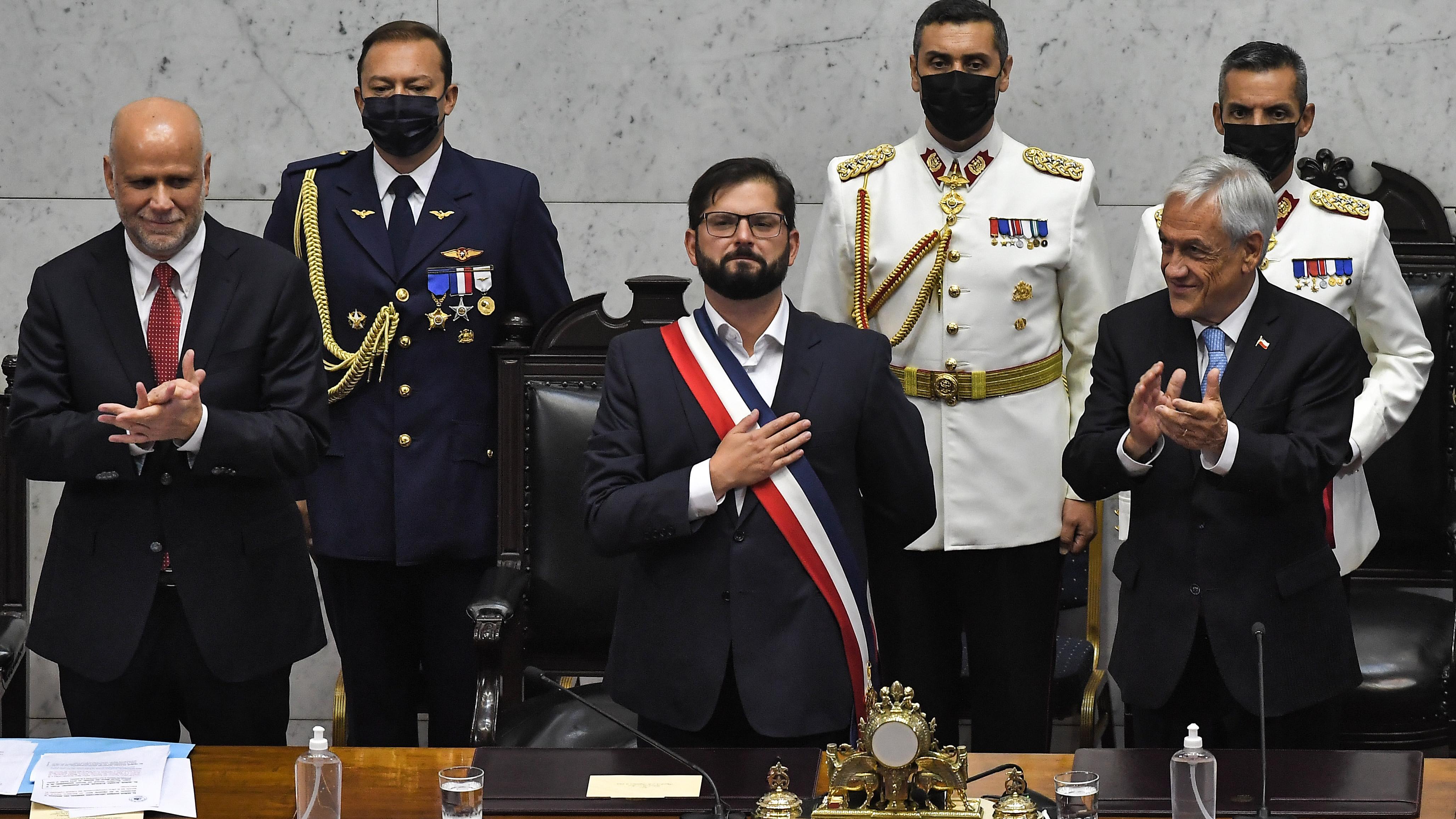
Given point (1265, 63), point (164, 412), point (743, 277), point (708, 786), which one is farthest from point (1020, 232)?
point (164, 412)

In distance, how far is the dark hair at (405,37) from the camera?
3.30 metres

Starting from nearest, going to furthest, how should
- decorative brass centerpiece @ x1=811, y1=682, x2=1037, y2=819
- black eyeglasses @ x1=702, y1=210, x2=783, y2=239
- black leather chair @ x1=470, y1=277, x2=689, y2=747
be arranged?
1. decorative brass centerpiece @ x1=811, y1=682, x2=1037, y2=819
2. black eyeglasses @ x1=702, y1=210, x2=783, y2=239
3. black leather chair @ x1=470, y1=277, x2=689, y2=747

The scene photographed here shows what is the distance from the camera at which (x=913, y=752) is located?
1903 mm

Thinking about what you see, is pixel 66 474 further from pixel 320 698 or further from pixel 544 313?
pixel 320 698

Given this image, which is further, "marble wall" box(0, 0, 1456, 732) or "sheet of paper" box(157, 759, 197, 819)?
"marble wall" box(0, 0, 1456, 732)

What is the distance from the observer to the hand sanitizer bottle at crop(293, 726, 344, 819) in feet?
6.63

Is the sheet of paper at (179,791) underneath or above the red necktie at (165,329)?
underneath

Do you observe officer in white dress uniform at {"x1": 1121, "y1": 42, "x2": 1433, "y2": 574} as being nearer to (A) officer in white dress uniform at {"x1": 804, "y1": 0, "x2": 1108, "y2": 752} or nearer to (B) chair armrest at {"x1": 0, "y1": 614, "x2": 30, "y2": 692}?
(A) officer in white dress uniform at {"x1": 804, "y1": 0, "x2": 1108, "y2": 752}

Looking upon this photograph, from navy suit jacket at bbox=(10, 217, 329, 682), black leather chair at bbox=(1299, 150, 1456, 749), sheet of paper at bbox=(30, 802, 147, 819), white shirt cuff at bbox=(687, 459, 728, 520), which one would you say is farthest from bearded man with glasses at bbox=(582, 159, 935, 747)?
black leather chair at bbox=(1299, 150, 1456, 749)

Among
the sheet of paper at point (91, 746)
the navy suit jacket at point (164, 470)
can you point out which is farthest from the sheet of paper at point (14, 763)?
the navy suit jacket at point (164, 470)

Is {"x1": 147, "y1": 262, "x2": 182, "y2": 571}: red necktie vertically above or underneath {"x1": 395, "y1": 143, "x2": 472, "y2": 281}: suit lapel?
underneath

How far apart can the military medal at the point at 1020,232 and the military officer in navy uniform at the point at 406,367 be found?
3.08ft

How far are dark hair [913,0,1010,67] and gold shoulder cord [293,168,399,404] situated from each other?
3.84 feet

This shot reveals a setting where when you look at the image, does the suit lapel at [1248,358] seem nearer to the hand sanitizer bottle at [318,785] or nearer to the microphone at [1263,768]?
the microphone at [1263,768]
